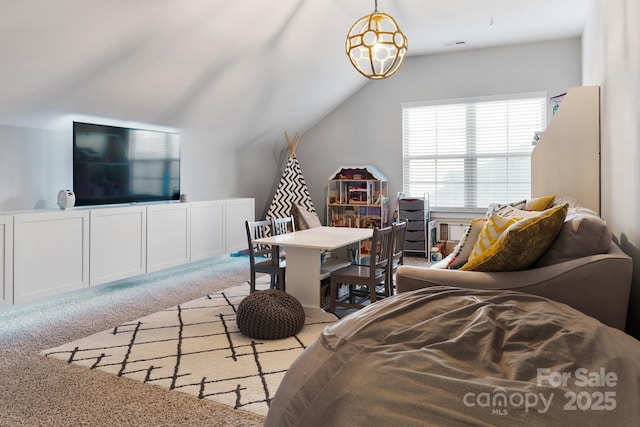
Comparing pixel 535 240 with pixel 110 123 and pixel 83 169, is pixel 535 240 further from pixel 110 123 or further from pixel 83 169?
pixel 110 123

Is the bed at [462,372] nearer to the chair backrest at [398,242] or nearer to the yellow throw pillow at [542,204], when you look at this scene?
the yellow throw pillow at [542,204]

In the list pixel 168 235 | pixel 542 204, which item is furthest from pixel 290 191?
pixel 542 204

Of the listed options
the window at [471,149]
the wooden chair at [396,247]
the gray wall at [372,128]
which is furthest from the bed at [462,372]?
the window at [471,149]

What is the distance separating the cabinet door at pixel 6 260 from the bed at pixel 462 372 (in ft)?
10.1

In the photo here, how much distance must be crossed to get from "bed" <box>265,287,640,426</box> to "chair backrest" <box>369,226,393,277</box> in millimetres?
1853

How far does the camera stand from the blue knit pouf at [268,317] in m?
3.05

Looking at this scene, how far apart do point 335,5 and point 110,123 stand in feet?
8.66

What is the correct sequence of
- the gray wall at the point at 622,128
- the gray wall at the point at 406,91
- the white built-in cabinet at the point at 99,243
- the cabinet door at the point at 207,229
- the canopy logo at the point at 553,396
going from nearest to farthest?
the canopy logo at the point at 553,396 < the gray wall at the point at 622,128 < the white built-in cabinet at the point at 99,243 < the cabinet door at the point at 207,229 < the gray wall at the point at 406,91

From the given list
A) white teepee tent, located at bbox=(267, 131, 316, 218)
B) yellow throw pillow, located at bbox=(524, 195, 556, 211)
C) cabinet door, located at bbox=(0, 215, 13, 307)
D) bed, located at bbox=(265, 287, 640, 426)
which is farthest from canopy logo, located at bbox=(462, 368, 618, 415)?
white teepee tent, located at bbox=(267, 131, 316, 218)

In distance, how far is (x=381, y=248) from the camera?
3.52 metres

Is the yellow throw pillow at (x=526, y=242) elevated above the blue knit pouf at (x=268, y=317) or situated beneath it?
elevated above

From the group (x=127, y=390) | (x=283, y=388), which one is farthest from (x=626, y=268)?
(x=127, y=390)

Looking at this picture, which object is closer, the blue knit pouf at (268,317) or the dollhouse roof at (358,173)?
the blue knit pouf at (268,317)

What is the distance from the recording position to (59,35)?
10.9ft
